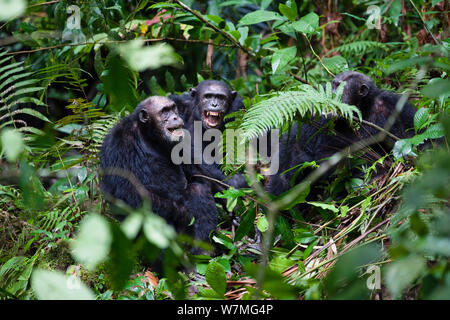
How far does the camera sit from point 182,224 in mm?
5066

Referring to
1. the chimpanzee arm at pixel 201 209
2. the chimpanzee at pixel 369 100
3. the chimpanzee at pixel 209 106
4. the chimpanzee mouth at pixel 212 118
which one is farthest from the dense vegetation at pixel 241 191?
the chimpanzee mouth at pixel 212 118

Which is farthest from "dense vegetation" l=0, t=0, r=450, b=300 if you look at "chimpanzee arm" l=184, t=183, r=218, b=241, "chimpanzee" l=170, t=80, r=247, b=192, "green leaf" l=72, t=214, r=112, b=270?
"chimpanzee" l=170, t=80, r=247, b=192

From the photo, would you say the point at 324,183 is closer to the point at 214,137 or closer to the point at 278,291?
the point at 214,137

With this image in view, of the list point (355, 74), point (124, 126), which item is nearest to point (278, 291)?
point (124, 126)

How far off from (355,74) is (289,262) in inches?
108

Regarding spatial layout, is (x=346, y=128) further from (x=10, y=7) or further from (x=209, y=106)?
(x=10, y=7)

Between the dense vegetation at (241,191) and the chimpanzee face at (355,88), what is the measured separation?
33 cm

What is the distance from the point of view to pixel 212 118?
642 cm

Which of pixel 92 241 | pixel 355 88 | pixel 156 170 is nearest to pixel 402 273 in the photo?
pixel 92 241

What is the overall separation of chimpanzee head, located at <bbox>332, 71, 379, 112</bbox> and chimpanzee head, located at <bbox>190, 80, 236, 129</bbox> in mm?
1536

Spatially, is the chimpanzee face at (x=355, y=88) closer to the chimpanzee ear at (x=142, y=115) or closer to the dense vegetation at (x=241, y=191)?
the dense vegetation at (x=241, y=191)

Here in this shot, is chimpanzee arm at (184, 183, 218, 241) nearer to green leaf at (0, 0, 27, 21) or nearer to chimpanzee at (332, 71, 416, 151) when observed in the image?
chimpanzee at (332, 71, 416, 151)

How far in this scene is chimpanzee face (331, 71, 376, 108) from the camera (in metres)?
5.59

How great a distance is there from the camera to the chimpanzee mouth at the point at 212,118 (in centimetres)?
635
